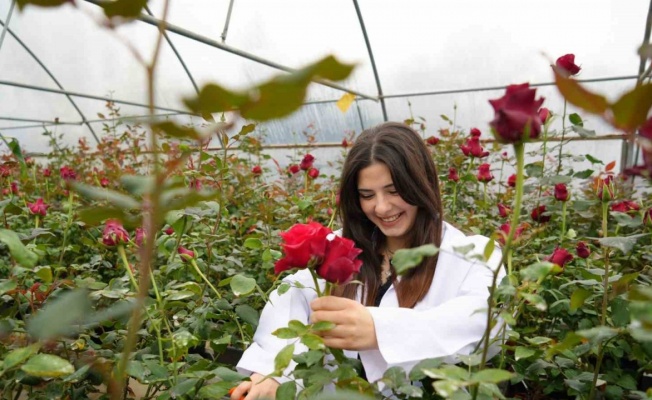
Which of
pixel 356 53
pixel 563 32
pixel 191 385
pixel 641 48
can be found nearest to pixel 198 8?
pixel 356 53

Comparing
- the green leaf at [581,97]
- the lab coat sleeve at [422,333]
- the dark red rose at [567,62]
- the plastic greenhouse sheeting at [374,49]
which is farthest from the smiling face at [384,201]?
the plastic greenhouse sheeting at [374,49]

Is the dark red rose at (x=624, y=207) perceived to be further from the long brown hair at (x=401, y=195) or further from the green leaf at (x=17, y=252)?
the green leaf at (x=17, y=252)

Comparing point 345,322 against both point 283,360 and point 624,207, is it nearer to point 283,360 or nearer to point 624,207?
point 283,360

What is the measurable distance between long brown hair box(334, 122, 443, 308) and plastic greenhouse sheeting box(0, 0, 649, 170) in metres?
2.55

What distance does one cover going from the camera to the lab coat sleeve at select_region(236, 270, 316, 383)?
3.56 ft

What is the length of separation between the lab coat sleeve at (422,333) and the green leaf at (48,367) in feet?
1.56

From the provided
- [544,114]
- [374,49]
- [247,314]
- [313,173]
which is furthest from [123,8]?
[374,49]

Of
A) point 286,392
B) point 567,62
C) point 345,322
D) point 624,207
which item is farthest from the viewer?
point 624,207

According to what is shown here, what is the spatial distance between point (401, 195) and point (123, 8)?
108cm

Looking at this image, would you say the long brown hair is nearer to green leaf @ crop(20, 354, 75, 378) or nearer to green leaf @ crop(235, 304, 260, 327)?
green leaf @ crop(235, 304, 260, 327)

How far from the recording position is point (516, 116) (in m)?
0.43

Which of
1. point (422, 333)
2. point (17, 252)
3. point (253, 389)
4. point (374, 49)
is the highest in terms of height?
point (374, 49)

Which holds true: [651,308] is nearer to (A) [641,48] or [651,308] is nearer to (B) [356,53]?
(A) [641,48]

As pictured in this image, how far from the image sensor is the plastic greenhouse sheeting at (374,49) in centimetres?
451
